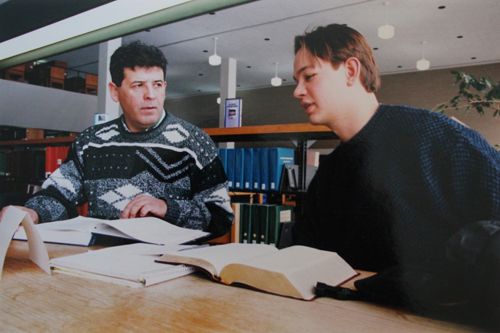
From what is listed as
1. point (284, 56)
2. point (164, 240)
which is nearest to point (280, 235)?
point (164, 240)

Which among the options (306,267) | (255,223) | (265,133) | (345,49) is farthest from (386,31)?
(255,223)

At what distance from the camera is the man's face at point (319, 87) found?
908 mm

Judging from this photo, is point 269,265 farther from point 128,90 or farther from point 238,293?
point 128,90

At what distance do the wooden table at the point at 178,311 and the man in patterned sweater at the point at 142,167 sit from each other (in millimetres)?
700

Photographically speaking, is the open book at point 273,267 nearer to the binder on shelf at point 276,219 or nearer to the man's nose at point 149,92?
the binder on shelf at point 276,219

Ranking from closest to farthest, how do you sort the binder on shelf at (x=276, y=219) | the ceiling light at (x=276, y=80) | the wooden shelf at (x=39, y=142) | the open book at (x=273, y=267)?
1. the open book at (x=273, y=267)
2. the ceiling light at (x=276, y=80)
3. the binder on shelf at (x=276, y=219)
4. the wooden shelf at (x=39, y=142)

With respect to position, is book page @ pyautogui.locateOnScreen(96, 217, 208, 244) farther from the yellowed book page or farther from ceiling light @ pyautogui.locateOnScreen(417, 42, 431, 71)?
ceiling light @ pyautogui.locateOnScreen(417, 42, 431, 71)

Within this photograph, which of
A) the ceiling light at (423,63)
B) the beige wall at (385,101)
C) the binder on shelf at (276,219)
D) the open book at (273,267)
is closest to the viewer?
the open book at (273,267)

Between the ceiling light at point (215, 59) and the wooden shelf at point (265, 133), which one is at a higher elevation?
the ceiling light at point (215, 59)

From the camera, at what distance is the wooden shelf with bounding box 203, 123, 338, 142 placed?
1245 mm

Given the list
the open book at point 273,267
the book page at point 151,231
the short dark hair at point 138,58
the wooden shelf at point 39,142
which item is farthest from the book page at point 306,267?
the wooden shelf at point 39,142

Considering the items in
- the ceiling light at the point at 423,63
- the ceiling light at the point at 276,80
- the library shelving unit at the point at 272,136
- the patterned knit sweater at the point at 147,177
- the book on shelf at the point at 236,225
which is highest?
the ceiling light at the point at 423,63

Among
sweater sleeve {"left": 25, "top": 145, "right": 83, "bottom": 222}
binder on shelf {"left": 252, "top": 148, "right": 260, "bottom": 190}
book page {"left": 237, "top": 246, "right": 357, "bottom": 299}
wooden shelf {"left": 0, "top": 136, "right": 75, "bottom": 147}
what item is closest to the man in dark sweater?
book page {"left": 237, "top": 246, "right": 357, "bottom": 299}

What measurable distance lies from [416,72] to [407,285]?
0.72m
